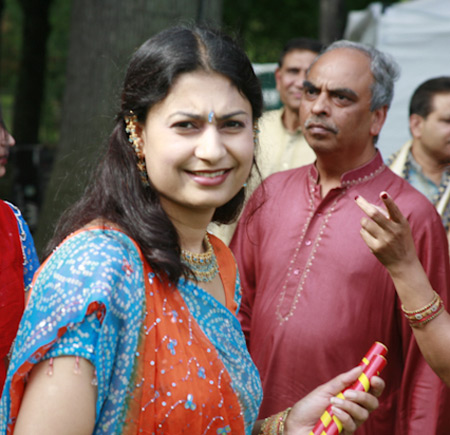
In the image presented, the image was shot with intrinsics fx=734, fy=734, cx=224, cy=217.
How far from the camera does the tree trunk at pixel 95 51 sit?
5094mm

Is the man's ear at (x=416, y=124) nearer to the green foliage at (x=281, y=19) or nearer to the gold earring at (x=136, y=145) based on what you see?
the gold earring at (x=136, y=145)

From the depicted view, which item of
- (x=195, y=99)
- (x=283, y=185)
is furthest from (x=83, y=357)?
(x=283, y=185)

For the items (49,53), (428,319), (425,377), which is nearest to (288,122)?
(425,377)

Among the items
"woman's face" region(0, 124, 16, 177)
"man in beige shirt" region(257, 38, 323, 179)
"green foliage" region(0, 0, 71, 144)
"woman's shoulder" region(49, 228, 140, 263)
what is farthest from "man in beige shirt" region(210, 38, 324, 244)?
"green foliage" region(0, 0, 71, 144)

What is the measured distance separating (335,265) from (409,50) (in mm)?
4207

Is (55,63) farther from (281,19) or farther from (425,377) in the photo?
(425,377)

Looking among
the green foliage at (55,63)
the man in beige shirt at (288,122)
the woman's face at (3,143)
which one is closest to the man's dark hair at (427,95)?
the man in beige shirt at (288,122)

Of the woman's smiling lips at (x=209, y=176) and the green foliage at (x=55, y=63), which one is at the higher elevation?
the green foliage at (x=55, y=63)

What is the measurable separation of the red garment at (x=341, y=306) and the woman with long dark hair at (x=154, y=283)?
791 millimetres

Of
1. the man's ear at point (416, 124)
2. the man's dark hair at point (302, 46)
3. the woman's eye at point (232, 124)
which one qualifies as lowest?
the woman's eye at point (232, 124)

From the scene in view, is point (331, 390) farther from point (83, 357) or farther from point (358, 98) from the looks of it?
point (358, 98)

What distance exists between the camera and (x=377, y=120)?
10.5 feet

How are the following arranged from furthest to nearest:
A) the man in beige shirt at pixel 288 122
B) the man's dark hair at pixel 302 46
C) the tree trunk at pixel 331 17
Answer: the tree trunk at pixel 331 17
the man's dark hair at pixel 302 46
the man in beige shirt at pixel 288 122

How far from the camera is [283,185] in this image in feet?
10.5
